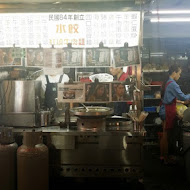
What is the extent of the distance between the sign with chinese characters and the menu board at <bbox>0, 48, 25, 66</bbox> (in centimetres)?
19

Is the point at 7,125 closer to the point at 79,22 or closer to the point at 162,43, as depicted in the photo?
the point at 79,22

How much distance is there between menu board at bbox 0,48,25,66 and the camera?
4.32 meters

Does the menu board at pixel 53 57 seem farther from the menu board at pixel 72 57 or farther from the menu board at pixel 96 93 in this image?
the menu board at pixel 96 93

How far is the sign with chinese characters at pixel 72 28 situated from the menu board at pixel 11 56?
19 cm

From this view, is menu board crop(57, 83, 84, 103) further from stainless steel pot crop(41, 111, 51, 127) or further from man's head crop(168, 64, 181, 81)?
man's head crop(168, 64, 181, 81)

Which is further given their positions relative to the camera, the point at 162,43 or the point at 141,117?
the point at 162,43

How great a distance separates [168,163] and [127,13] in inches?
153

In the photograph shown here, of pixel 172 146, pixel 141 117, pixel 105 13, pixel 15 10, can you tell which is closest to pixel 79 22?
pixel 105 13

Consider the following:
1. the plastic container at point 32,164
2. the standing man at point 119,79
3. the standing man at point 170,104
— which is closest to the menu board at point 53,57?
the plastic container at point 32,164

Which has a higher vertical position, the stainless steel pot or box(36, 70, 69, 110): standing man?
box(36, 70, 69, 110): standing man

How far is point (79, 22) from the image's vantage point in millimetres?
4348

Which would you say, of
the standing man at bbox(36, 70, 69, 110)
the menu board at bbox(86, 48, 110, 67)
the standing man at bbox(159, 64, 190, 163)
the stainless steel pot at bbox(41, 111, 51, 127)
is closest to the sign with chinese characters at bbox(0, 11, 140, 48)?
the menu board at bbox(86, 48, 110, 67)

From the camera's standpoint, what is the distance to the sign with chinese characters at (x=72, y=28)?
14.2ft

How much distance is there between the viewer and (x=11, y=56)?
14.2 feet
